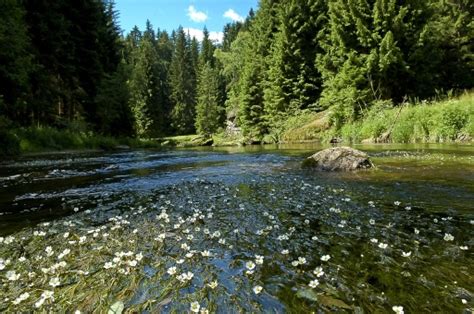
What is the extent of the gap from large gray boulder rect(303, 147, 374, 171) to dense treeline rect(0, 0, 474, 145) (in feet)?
59.2

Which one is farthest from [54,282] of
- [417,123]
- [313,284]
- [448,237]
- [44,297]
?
[417,123]

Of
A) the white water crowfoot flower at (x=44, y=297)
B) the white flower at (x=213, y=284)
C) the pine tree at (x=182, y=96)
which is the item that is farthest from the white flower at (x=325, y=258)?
the pine tree at (x=182, y=96)

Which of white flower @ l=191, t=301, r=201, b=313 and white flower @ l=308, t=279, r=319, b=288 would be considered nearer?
white flower @ l=191, t=301, r=201, b=313

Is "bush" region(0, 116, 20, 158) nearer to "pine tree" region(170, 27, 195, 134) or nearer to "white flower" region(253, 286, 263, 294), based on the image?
"white flower" region(253, 286, 263, 294)

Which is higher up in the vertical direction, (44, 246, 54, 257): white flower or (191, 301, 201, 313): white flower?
(191, 301, 201, 313): white flower

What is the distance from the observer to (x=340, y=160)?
42.2 feet

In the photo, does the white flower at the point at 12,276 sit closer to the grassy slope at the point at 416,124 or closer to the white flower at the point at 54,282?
the white flower at the point at 54,282

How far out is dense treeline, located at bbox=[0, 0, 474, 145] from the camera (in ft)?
97.1

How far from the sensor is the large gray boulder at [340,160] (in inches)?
496

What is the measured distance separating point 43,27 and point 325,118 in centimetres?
2630

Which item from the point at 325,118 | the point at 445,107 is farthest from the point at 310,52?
the point at 445,107

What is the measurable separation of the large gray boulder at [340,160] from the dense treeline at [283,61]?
59.2 ft

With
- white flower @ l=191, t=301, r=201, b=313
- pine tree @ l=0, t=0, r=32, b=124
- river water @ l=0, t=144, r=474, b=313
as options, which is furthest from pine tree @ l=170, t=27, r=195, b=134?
white flower @ l=191, t=301, r=201, b=313

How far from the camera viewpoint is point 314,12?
44562 millimetres
